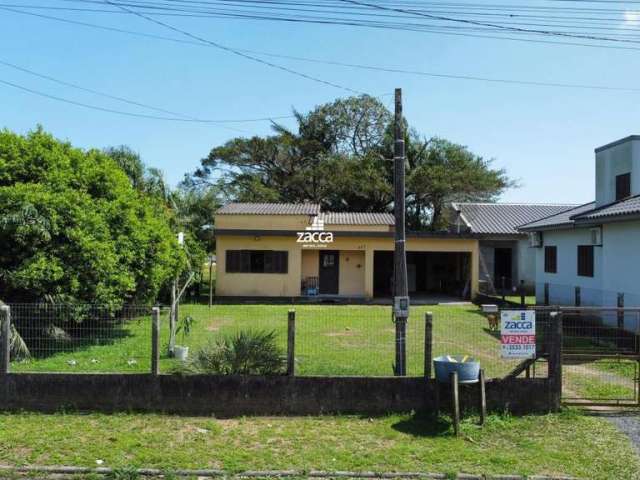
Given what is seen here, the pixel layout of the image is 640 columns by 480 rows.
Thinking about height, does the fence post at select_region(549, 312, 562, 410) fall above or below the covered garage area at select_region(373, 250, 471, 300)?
below

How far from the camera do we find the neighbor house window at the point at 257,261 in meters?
24.9

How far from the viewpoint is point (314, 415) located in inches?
289

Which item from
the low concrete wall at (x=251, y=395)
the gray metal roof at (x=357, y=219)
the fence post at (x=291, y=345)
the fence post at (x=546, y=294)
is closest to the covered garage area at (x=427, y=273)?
the gray metal roof at (x=357, y=219)

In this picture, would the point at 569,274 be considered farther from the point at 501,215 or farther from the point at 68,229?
the point at 68,229

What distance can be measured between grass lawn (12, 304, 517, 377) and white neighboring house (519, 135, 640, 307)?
132 inches

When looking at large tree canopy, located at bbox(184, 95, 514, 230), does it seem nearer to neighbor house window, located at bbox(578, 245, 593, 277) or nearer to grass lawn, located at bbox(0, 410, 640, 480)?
neighbor house window, located at bbox(578, 245, 593, 277)

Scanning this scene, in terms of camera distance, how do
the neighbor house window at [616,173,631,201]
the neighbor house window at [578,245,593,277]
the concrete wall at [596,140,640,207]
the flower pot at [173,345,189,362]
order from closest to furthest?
the flower pot at [173,345,189,362], the concrete wall at [596,140,640,207], the neighbor house window at [616,173,631,201], the neighbor house window at [578,245,593,277]

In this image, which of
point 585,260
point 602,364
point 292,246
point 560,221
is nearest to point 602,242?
point 585,260

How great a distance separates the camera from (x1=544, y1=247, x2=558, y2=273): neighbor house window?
20837 mm

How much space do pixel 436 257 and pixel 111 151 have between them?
Result: 71.2 ft

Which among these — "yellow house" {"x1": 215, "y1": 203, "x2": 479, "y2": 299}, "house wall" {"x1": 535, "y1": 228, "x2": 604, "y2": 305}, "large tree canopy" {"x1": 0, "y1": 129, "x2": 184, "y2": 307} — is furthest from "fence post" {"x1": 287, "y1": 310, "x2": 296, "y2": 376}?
"yellow house" {"x1": 215, "y1": 203, "x2": 479, "y2": 299}

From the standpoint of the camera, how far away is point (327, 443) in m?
6.31

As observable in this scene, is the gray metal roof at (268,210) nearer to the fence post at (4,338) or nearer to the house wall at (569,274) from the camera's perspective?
the house wall at (569,274)

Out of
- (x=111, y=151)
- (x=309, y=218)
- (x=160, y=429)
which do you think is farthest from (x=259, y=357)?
(x=111, y=151)
